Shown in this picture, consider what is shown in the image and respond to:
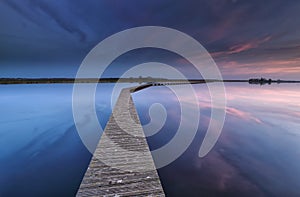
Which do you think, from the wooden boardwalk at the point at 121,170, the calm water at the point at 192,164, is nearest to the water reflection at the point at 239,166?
the calm water at the point at 192,164

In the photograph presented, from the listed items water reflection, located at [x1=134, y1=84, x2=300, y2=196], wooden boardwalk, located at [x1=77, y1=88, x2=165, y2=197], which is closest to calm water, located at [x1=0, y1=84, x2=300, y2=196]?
water reflection, located at [x1=134, y1=84, x2=300, y2=196]

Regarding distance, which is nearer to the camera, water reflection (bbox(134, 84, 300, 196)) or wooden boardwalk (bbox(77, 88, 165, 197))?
wooden boardwalk (bbox(77, 88, 165, 197))

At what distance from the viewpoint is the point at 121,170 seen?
3.90 meters

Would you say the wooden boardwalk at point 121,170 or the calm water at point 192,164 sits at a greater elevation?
the wooden boardwalk at point 121,170

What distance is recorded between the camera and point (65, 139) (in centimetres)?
823

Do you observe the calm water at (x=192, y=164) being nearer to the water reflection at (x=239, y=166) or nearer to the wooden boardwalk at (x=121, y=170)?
the water reflection at (x=239, y=166)

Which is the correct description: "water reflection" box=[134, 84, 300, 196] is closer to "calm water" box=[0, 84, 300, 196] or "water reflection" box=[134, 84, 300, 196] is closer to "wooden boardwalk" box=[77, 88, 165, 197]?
"calm water" box=[0, 84, 300, 196]

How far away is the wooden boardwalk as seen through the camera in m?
3.19

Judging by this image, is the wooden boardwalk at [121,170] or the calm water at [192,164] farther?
the calm water at [192,164]

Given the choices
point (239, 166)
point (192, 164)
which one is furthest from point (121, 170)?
point (239, 166)

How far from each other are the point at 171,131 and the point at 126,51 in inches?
2352

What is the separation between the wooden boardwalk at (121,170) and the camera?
319cm

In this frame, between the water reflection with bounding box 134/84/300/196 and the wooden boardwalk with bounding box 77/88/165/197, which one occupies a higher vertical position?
the wooden boardwalk with bounding box 77/88/165/197

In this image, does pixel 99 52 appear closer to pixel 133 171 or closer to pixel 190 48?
pixel 190 48
